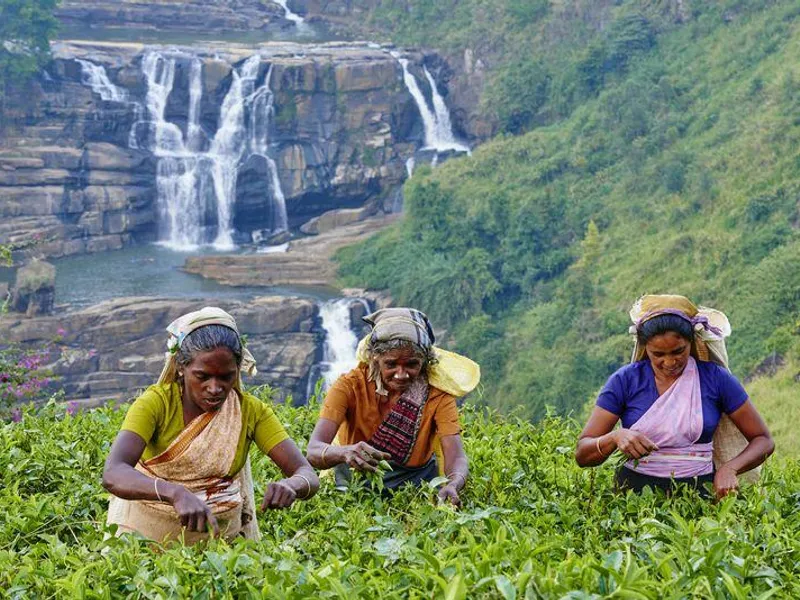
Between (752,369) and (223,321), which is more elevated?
(223,321)

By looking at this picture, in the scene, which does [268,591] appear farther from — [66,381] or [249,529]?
[66,381]

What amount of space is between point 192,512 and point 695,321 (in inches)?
67.7

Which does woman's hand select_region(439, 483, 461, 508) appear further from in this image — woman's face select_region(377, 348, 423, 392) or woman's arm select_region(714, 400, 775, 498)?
woman's arm select_region(714, 400, 775, 498)

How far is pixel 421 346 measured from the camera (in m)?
4.13

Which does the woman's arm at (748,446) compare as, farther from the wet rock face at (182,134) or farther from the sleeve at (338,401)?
the wet rock face at (182,134)

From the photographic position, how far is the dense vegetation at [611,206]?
22781mm

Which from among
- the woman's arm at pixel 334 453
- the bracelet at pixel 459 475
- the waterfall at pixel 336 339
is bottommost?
the waterfall at pixel 336 339

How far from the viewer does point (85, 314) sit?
24562 mm

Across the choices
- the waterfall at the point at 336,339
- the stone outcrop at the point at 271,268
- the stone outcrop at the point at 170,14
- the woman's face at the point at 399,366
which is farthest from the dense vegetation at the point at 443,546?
the stone outcrop at the point at 170,14

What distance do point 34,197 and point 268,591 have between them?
29027mm

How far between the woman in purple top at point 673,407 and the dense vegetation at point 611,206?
15.7 metres

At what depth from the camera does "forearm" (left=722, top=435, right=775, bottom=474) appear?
385 cm

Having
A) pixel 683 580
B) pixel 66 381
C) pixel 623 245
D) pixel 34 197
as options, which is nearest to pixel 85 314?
pixel 66 381

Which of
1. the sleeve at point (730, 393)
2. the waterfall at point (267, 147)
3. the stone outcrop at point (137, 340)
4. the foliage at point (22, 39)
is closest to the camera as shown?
the sleeve at point (730, 393)
